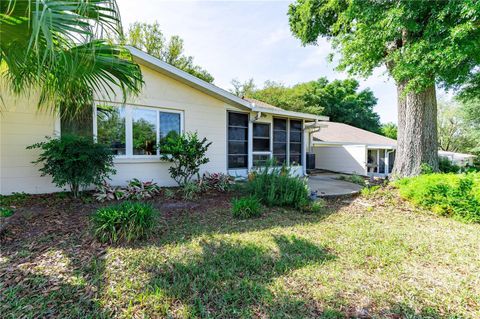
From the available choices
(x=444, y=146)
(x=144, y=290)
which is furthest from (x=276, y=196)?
(x=444, y=146)

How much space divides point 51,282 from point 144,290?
3.40 ft

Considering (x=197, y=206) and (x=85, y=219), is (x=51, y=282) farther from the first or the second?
(x=197, y=206)

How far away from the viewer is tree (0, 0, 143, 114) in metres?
2.11

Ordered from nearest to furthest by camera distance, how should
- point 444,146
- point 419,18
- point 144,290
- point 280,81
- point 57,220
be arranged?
1. point 144,290
2. point 57,220
3. point 419,18
4. point 280,81
5. point 444,146

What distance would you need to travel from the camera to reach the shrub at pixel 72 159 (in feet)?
15.7

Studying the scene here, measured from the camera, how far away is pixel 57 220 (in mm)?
4012

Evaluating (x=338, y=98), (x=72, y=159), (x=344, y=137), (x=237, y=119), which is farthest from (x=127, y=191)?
(x=338, y=98)

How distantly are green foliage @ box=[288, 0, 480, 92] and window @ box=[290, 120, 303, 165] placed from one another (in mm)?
2960

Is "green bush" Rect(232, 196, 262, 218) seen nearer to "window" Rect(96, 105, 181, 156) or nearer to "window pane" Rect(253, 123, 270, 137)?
"window" Rect(96, 105, 181, 156)

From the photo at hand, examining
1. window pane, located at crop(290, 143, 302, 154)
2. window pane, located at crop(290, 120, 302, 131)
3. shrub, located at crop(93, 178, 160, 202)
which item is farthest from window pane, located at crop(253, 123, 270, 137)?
shrub, located at crop(93, 178, 160, 202)

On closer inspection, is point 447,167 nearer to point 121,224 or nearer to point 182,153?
point 182,153

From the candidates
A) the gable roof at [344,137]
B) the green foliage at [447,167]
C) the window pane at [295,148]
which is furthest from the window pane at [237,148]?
the gable roof at [344,137]

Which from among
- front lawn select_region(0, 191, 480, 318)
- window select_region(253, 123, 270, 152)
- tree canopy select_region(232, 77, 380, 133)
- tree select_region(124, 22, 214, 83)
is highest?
tree select_region(124, 22, 214, 83)

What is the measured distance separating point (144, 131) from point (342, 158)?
13256 millimetres
